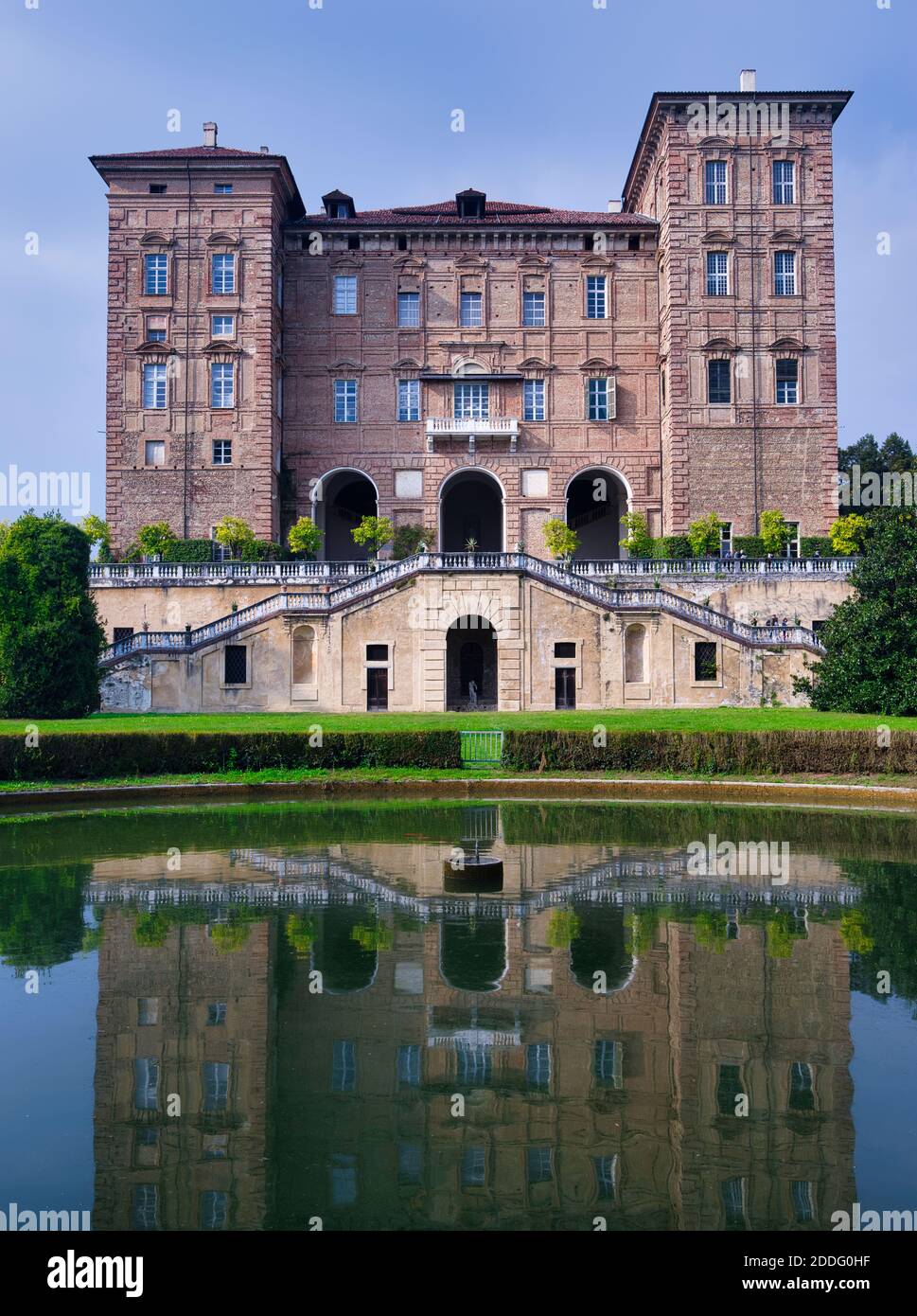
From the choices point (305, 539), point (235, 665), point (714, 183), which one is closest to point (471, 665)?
point (305, 539)

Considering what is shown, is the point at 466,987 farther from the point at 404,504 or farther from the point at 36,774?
the point at 404,504

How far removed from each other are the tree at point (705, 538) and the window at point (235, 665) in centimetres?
1821

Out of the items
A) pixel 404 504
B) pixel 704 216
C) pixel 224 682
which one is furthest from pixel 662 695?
pixel 704 216

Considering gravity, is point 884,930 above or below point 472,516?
below

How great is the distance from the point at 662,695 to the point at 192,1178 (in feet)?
101

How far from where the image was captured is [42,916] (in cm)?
1170

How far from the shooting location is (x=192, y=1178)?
599 cm

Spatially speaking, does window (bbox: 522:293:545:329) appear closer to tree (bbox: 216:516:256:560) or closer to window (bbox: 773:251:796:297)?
window (bbox: 773:251:796:297)

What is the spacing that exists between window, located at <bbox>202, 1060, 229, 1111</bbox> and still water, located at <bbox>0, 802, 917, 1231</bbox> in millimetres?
23

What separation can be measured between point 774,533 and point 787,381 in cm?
787

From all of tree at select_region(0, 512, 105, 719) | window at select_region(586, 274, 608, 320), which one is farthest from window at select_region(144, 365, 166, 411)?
window at select_region(586, 274, 608, 320)

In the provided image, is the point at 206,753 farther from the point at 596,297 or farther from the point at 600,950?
the point at 596,297

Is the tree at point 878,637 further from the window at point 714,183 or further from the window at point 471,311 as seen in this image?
the window at point 471,311

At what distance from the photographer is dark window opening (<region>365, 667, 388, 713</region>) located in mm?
35781
